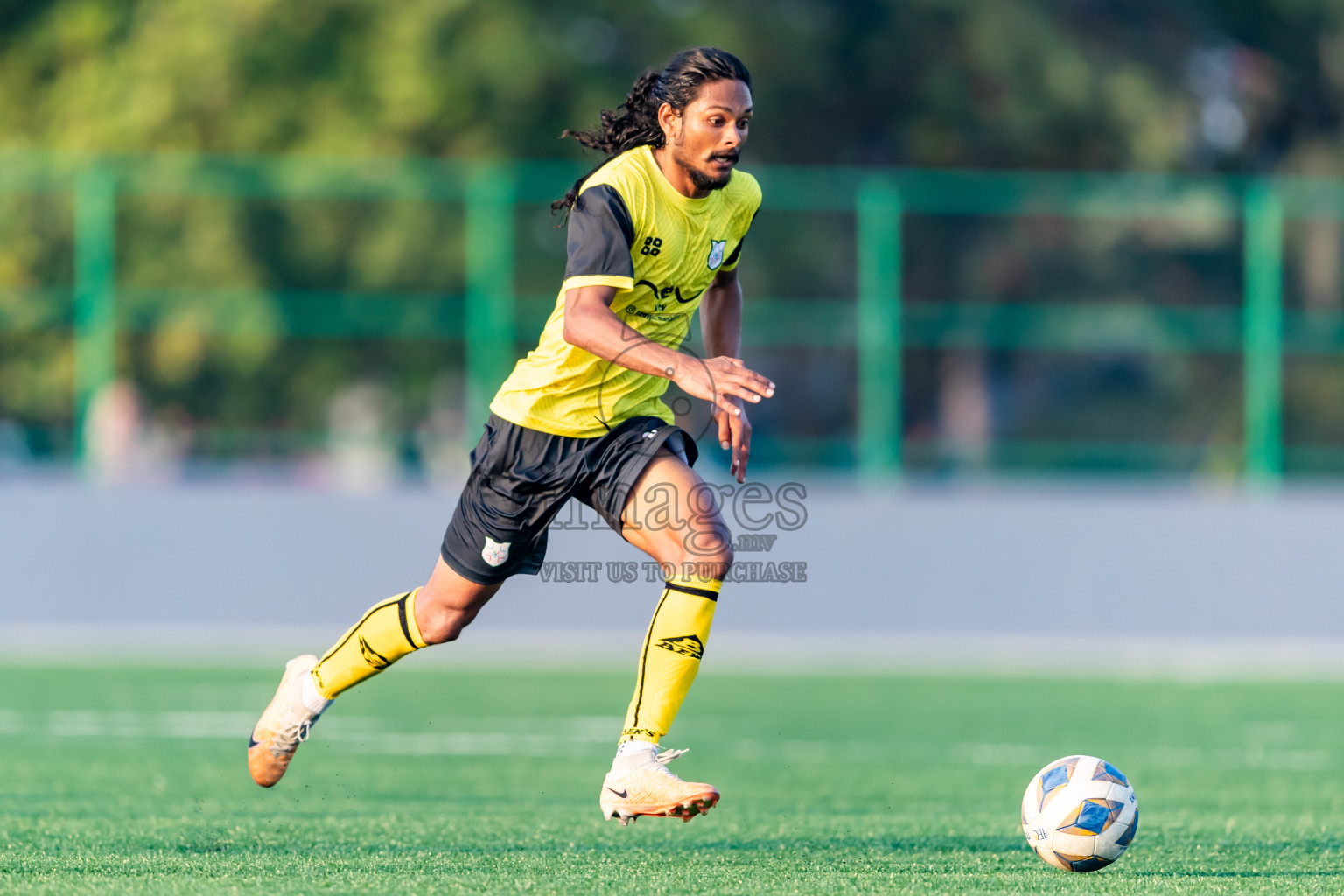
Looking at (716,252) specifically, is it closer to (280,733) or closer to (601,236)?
(601,236)

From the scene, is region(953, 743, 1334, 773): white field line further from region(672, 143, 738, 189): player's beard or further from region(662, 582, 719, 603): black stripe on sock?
region(672, 143, 738, 189): player's beard

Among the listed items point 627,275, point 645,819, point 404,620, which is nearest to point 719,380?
point 627,275

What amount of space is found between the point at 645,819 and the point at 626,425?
5.45 feet

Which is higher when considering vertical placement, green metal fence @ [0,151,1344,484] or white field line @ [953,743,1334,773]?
green metal fence @ [0,151,1344,484]

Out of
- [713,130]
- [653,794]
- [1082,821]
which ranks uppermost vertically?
[713,130]

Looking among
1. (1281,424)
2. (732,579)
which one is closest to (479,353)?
(732,579)

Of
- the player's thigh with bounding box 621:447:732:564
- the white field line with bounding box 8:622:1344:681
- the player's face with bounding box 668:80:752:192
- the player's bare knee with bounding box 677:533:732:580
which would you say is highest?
the player's face with bounding box 668:80:752:192

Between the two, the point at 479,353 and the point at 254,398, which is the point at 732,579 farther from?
the point at 254,398

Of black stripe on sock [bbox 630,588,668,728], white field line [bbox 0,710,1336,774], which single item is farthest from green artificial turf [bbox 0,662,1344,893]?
black stripe on sock [bbox 630,588,668,728]

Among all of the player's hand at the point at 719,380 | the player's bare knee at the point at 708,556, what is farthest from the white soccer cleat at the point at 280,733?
the player's hand at the point at 719,380

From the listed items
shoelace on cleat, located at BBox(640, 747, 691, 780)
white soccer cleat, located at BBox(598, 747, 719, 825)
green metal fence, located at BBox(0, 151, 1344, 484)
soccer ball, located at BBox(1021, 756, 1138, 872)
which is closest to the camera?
white soccer cleat, located at BBox(598, 747, 719, 825)

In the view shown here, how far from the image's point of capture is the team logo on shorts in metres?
5.29

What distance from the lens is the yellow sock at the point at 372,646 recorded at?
18.1 feet

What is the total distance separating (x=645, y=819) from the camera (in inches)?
245
